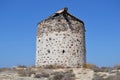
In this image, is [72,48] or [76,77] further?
[72,48]

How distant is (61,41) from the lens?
25.3 m

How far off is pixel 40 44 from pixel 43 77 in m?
8.24

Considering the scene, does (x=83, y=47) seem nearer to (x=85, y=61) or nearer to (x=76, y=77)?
(x=85, y=61)

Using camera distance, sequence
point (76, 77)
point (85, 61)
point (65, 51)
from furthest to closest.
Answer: point (85, 61) → point (65, 51) → point (76, 77)

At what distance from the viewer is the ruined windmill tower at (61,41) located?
2523 centimetres

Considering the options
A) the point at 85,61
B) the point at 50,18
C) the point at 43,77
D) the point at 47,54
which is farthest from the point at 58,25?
the point at 43,77

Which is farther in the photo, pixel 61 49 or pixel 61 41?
pixel 61 41

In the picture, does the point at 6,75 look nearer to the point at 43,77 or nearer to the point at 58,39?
the point at 43,77

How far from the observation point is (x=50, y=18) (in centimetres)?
2602

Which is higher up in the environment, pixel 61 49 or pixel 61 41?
pixel 61 41

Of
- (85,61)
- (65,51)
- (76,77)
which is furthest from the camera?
→ (85,61)

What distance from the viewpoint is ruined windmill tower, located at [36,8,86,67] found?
2523 centimetres

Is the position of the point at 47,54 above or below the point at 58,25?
below

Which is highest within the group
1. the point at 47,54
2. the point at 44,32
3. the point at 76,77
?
the point at 44,32
